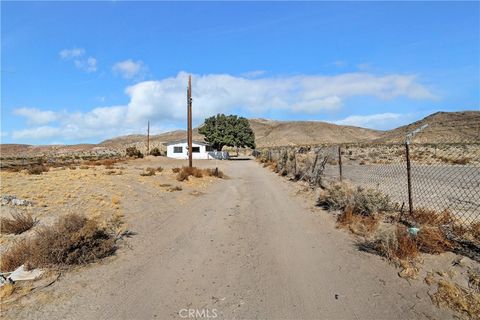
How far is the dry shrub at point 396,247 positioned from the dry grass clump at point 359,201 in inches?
102

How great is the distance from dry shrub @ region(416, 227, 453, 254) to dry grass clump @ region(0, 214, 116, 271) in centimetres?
582

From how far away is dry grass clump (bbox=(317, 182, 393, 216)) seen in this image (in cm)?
954

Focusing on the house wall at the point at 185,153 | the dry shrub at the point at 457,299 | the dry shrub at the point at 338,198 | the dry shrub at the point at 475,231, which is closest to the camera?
the dry shrub at the point at 457,299

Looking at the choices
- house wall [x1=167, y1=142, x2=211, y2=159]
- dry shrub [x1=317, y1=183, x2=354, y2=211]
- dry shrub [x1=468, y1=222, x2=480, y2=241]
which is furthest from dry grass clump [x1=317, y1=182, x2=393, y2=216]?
house wall [x1=167, y1=142, x2=211, y2=159]

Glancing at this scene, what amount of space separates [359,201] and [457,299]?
5.28m

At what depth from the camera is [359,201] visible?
32.3 feet

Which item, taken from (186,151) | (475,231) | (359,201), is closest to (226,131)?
(186,151)

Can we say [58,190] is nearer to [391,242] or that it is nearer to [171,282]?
[171,282]

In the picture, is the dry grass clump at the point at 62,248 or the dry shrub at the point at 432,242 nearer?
the dry grass clump at the point at 62,248

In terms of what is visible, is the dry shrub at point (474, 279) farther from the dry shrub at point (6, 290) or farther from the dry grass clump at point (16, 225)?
the dry grass clump at point (16, 225)

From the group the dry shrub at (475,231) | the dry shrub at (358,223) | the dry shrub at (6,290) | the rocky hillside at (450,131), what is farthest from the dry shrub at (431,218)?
the dry shrub at (6,290)

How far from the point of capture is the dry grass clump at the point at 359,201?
954cm

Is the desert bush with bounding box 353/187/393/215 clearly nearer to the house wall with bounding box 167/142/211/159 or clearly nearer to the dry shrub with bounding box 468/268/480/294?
the dry shrub with bounding box 468/268/480/294

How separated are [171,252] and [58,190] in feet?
30.9
